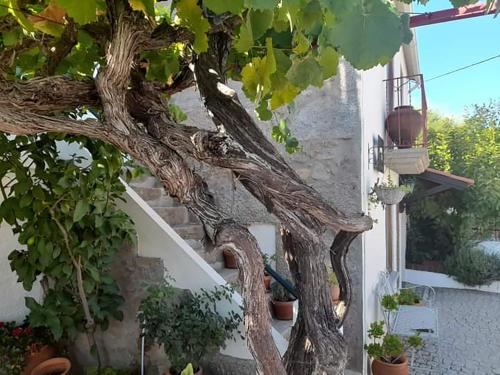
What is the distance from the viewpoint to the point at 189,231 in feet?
11.5

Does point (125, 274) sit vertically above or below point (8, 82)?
below

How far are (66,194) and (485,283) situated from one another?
32.6 ft

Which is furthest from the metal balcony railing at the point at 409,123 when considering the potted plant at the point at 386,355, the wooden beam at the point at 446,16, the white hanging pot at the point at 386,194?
the potted plant at the point at 386,355

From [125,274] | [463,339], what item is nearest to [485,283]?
[463,339]

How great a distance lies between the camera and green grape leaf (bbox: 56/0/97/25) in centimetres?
85

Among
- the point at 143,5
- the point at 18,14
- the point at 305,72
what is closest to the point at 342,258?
the point at 305,72

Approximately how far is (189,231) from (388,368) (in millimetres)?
2320

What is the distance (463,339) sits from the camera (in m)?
5.56

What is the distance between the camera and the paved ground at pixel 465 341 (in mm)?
4605

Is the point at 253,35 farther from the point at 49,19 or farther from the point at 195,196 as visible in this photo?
the point at 49,19

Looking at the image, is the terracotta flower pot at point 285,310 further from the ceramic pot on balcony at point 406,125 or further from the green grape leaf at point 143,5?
the ceramic pot on balcony at point 406,125

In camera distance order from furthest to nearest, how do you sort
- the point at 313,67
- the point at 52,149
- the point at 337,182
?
the point at 337,182 → the point at 52,149 → the point at 313,67

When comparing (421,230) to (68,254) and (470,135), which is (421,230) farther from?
(68,254)

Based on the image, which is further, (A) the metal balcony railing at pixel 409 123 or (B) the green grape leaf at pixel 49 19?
(A) the metal balcony railing at pixel 409 123
